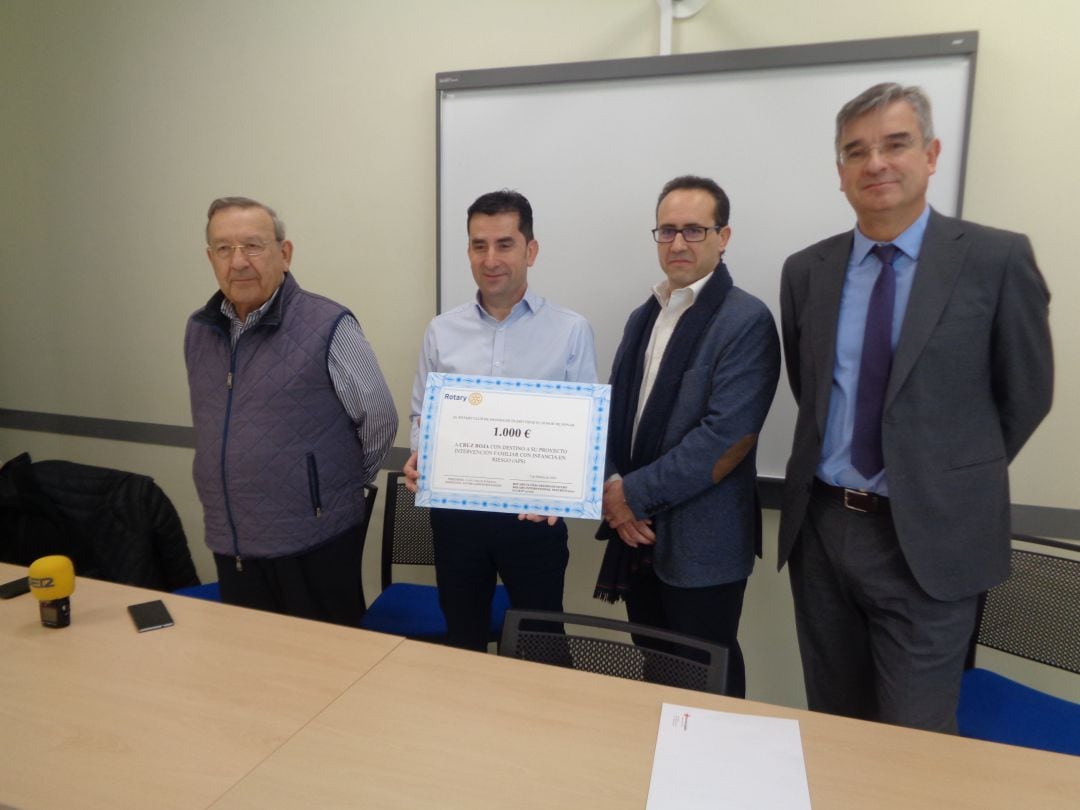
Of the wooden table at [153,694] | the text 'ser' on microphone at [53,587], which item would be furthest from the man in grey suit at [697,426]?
the text 'ser' on microphone at [53,587]

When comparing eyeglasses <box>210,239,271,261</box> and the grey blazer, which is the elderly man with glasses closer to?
eyeglasses <box>210,239,271,261</box>

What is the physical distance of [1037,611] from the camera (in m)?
1.89

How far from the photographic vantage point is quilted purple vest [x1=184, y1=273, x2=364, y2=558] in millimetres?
1844

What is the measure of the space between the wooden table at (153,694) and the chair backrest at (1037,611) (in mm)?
1774

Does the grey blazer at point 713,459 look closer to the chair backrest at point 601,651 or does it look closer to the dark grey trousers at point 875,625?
the dark grey trousers at point 875,625

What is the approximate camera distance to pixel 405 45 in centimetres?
258

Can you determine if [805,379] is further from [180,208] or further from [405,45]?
[180,208]

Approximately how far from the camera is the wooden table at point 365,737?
1.00m

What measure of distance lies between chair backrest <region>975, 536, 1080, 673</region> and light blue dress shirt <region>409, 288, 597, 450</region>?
1.31 m

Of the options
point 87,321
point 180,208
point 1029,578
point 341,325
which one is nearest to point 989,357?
Result: point 1029,578

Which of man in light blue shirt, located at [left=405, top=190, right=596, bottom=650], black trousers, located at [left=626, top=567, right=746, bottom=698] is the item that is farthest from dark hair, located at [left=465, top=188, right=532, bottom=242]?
black trousers, located at [left=626, top=567, right=746, bottom=698]

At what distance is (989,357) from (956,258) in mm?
225

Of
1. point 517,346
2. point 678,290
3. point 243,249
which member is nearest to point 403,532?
point 517,346

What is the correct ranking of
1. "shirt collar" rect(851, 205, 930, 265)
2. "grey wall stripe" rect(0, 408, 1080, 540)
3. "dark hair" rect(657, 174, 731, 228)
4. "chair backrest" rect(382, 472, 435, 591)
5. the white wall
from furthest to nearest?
"chair backrest" rect(382, 472, 435, 591) → "grey wall stripe" rect(0, 408, 1080, 540) → the white wall → "dark hair" rect(657, 174, 731, 228) → "shirt collar" rect(851, 205, 930, 265)
